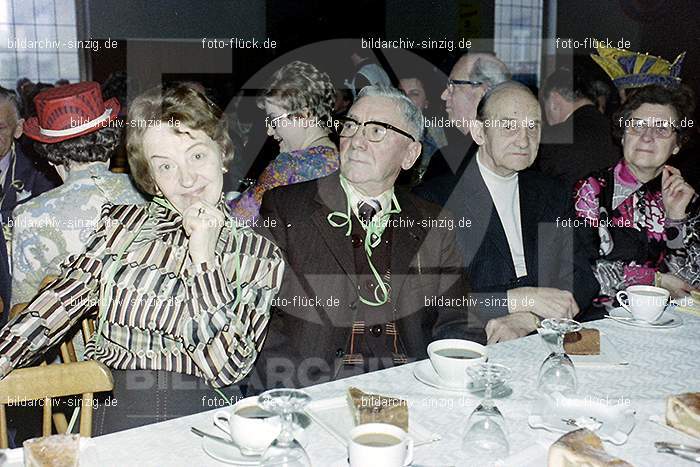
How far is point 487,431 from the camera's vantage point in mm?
1392

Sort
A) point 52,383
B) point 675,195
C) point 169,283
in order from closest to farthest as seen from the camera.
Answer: point 52,383 < point 169,283 < point 675,195

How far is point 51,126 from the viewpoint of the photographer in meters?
2.88

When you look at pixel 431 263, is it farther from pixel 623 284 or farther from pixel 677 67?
pixel 677 67

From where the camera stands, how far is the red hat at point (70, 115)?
284cm

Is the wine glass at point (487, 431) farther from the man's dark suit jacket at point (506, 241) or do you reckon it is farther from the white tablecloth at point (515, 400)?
the man's dark suit jacket at point (506, 241)

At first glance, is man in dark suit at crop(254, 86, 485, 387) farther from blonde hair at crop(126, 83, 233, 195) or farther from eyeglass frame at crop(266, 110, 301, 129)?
eyeglass frame at crop(266, 110, 301, 129)

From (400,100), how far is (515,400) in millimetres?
1296

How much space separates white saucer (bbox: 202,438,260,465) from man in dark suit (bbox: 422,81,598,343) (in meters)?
1.62

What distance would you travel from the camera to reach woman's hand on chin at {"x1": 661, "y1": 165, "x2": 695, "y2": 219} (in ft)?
10.2

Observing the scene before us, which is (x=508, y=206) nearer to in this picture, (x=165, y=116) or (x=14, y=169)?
(x=165, y=116)

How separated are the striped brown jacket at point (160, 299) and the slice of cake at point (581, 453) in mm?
1001

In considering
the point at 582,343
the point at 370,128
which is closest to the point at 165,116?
the point at 370,128

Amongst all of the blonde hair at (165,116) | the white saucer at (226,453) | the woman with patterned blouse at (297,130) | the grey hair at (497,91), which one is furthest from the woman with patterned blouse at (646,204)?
the white saucer at (226,453)

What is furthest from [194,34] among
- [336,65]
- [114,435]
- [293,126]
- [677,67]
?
[114,435]
